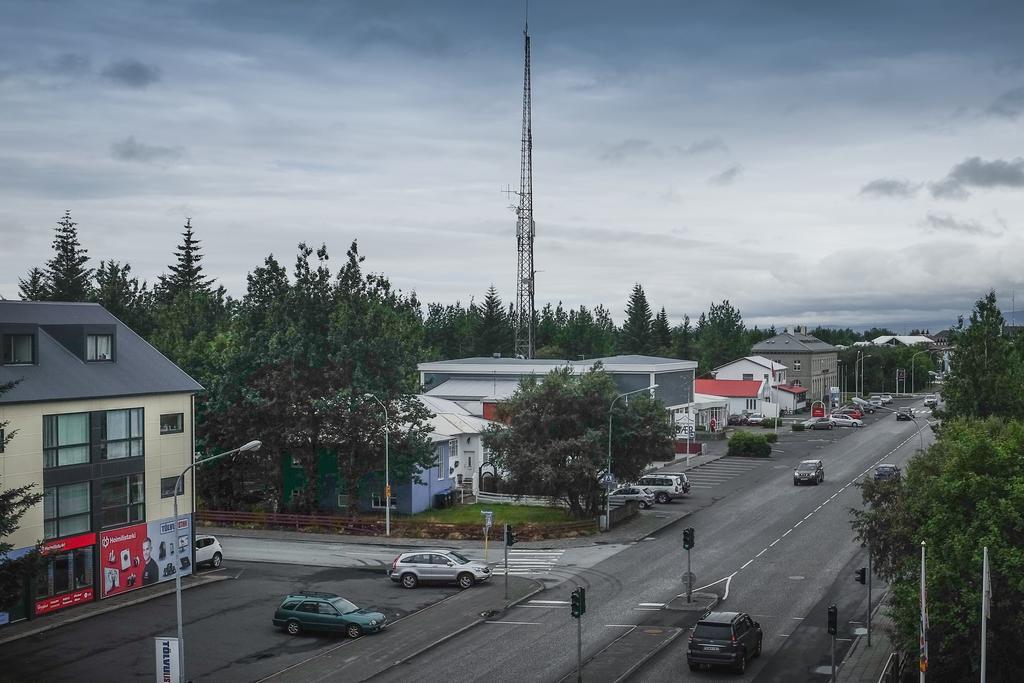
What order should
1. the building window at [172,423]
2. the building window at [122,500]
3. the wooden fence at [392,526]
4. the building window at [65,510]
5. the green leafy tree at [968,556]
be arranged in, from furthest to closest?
the wooden fence at [392,526] < the building window at [172,423] < the building window at [122,500] < the building window at [65,510] < the green leafy tree at [968,556]

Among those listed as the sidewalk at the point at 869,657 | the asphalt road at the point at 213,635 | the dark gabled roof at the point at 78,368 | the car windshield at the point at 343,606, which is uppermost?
the dark gabled roof at the point at 78,368

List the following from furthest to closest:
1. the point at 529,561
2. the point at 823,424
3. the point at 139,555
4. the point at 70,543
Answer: the point at 823,424
the point at 529,561
the point at 139,555
the point at 70,543

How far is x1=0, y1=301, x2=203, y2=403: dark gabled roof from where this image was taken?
38688 millimetres

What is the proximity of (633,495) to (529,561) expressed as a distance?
47.5ft

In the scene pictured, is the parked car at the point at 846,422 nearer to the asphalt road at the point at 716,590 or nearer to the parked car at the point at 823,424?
the parked car at the point at 823,424

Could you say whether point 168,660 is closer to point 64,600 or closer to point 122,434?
point 64,600

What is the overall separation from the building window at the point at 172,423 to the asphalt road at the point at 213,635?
692 centimetres

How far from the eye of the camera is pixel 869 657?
32.1 meters

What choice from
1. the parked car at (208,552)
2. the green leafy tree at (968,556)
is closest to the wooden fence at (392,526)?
the parked car at (208,552)

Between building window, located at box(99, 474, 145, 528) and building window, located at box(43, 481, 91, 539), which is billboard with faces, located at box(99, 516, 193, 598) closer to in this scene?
building window, located at box(99, 474, 145, 528)

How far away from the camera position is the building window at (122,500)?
40656 mm

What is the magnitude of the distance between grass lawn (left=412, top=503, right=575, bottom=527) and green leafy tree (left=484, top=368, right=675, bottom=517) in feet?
5.29

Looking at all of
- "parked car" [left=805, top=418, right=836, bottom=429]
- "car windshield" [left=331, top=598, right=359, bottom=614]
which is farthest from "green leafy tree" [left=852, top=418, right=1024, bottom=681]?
"parked car" [left=805, top=418, right=836, bottom=429]

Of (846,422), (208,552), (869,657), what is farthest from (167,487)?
(846,422)
